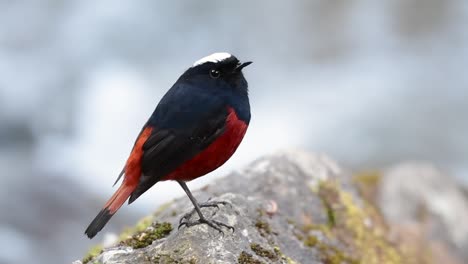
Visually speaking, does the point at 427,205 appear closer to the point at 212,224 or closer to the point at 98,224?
the point at 212,224

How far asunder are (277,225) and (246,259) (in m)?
0.93

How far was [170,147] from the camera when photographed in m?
4.14

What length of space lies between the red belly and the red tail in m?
0.26

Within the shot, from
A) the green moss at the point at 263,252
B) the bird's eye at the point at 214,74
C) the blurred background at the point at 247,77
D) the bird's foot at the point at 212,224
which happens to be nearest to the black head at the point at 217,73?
the bird's eye at the point at 214,74

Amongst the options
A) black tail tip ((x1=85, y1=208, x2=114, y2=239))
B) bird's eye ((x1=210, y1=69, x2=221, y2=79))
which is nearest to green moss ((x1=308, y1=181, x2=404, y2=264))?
bird's eye ((x1=210, y1=69, x2=221, y2=79))

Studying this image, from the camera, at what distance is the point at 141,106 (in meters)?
13.9


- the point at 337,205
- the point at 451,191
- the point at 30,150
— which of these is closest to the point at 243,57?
the point at 30,150

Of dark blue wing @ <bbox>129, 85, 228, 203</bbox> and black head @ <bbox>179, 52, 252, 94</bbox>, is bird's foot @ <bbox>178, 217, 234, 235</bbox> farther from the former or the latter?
black head @ <bbox>179, 52, 252, 94</bbox>

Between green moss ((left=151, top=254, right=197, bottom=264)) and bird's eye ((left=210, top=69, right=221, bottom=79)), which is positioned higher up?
bird's eye ((left=210, top=69, right=221, bottom=79))

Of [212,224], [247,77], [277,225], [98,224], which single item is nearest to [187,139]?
[212,224]

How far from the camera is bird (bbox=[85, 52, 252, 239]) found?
4109 mm

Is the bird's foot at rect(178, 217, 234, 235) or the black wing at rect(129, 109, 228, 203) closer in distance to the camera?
the bird's foot at rect(178, 217, 234, 235)

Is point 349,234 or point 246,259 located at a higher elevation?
point 349,234

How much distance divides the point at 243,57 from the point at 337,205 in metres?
10.6
